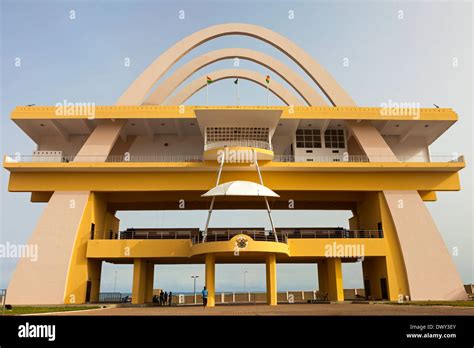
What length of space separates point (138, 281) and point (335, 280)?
49.2 ft

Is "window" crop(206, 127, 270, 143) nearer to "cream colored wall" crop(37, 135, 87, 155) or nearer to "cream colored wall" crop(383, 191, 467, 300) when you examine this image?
"cream colored wall" crop(383, 191, 467, 300)

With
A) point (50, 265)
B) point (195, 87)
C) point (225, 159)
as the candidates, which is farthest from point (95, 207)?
point (195, 87)

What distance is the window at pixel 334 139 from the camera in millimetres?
35125

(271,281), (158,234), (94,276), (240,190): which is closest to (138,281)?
(158,234)

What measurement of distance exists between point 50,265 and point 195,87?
73.6ft

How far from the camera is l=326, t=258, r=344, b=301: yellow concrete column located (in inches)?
1163

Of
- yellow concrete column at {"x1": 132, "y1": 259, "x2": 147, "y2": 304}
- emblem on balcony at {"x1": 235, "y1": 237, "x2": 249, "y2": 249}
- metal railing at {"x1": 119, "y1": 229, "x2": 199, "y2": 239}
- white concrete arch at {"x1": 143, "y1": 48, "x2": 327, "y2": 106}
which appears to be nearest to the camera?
emblem on balcony at {"x1": 235, "y1": 237, "x2": 249, "y2": 249}

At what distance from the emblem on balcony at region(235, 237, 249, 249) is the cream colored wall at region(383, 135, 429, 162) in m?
18.9

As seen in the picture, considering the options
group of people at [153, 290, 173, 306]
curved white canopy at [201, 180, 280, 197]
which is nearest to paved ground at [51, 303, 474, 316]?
curved white canopy at [201, 180, 280, 197]

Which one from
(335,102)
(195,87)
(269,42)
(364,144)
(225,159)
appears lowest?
(225,159)
